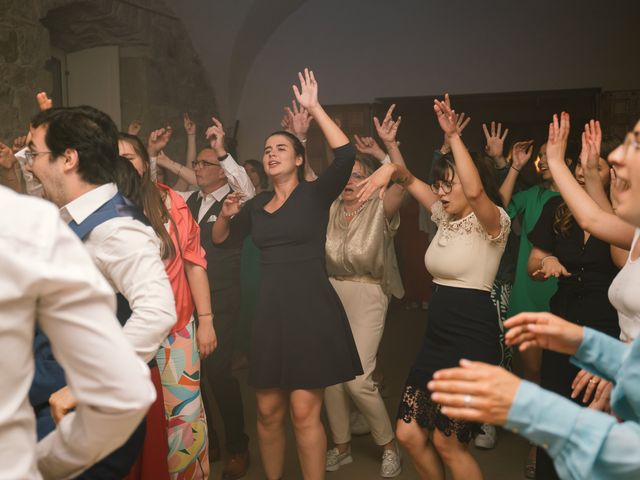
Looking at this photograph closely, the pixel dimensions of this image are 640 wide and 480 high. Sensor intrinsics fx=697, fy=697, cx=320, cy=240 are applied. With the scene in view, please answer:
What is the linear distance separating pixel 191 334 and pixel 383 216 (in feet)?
4.50

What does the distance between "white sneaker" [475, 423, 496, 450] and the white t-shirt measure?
196 centimetres

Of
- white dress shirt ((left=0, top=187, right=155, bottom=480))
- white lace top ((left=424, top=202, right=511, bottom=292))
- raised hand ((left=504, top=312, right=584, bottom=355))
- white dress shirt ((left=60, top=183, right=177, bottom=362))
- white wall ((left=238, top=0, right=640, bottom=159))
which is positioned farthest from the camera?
white wall ((left=238, top=0, right=640, bottom=159))

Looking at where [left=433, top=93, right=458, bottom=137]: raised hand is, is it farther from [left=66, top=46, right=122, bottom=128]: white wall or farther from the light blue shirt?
[left=66, top=46, right=122, bottom=128]: white wall

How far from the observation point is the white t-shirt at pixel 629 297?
5.73ft

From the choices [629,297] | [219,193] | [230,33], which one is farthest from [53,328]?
[230,33]

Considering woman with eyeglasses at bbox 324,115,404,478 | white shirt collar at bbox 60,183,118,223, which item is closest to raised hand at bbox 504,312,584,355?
white shirt collar at bbox 60,183,118,223

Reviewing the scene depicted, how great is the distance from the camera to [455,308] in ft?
8.85

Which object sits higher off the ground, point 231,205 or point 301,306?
point 231,205

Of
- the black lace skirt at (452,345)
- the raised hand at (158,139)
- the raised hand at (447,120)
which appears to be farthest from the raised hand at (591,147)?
the raised hand at (158,139)

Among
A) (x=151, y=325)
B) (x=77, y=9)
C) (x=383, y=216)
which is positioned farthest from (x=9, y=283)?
(x=77, y=9)

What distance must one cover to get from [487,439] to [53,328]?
3.13 metres

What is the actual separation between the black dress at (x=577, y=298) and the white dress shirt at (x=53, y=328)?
6.75ft

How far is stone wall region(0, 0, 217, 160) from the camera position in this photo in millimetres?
4266

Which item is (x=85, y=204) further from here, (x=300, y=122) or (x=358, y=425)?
(x=358, y=425)
